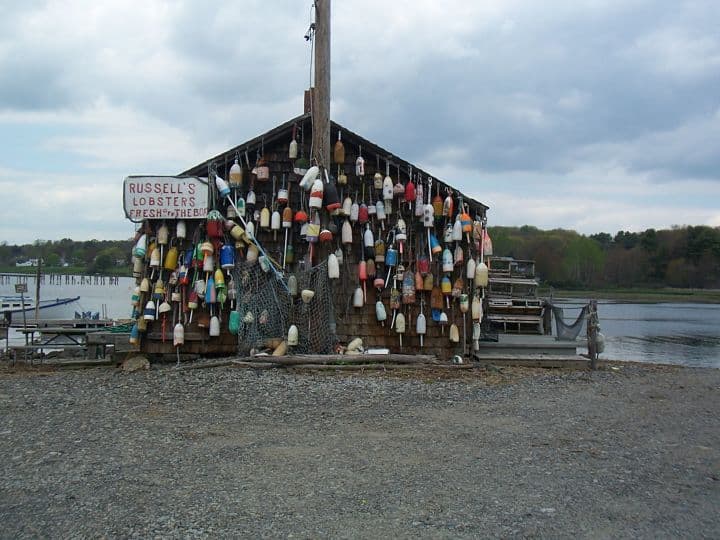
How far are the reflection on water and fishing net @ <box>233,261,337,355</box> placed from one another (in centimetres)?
A: 829

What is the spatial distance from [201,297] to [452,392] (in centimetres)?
503

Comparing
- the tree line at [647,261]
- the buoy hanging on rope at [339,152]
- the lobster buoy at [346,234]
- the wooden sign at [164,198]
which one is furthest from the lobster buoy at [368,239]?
the tree line at [647,261]

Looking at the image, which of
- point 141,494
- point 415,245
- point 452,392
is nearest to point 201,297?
point 415,245

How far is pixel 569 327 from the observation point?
14344 mm

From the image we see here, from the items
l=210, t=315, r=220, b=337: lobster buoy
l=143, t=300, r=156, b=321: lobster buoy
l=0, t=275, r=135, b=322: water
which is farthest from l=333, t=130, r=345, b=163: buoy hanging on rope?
l=0, t=275, r=135, b=322: water

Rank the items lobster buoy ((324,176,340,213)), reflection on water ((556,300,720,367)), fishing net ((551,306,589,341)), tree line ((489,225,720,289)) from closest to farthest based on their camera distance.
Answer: lobster buoy ((324,176,340,213)) < fishing net ((551,306,589,341)) < reflection on water ((556,300,720,367)) < tree line ((489,225,720,289))

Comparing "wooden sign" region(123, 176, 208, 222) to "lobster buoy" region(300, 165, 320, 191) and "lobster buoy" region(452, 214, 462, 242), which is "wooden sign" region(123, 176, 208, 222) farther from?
"lobster buoy" region(452, 214, 462, 242)

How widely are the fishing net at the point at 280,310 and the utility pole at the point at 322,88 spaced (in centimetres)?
212

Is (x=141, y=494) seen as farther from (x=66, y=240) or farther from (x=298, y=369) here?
(x=66, y=240)

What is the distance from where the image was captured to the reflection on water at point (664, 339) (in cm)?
2269

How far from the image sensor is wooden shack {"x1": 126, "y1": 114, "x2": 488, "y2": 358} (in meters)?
11.6

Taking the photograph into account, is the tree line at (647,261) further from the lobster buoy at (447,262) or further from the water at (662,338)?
the lobster buoy at (447,262)

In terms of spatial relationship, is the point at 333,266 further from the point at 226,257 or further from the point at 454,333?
the point at 454,333

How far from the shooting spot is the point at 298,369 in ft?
34.7
